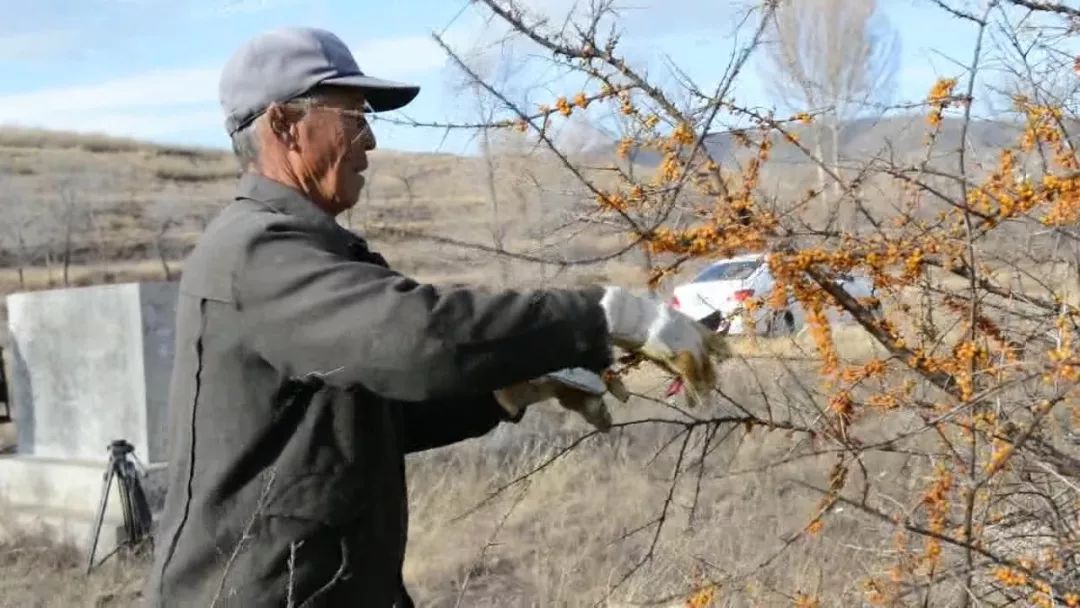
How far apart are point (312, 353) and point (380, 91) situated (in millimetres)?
551

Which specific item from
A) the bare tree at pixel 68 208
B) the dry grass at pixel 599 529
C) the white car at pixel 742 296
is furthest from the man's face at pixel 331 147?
the bare tree at pixel 68 208

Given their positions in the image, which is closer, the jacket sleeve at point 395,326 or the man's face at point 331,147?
the jacket sleeve at point 395,326

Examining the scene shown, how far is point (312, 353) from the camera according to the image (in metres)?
1.98

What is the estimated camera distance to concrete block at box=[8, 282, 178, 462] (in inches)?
313

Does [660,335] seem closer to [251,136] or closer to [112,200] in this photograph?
[251,136]

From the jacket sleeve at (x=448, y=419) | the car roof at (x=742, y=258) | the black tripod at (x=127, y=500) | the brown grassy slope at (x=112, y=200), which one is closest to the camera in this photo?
the jacket sleeve at (x=448, y=419)

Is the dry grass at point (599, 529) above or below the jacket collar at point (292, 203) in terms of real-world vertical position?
below

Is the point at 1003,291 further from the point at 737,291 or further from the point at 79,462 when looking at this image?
the point at 79,462

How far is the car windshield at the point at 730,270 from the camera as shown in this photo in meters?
2.82

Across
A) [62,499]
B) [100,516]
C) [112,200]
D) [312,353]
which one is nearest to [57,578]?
[100,516]

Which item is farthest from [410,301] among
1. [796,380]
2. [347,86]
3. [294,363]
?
[796,380]

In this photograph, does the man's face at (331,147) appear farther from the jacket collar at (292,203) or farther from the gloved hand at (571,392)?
the gloved hand at (571,392)

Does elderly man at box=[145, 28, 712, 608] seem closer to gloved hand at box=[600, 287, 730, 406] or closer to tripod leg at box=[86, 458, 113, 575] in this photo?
gloved hand at box=[600, 287, 730, 406]

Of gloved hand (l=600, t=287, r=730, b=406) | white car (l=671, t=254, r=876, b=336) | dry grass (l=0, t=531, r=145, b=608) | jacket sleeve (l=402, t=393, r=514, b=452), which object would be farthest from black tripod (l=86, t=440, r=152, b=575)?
gloved hand (l=600, t=287, r=730, b=406)
